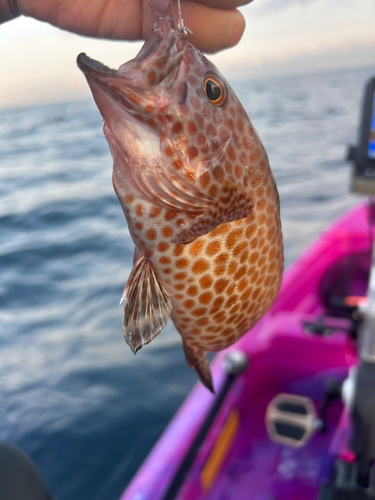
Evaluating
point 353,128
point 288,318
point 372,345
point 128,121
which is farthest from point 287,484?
point 353,128

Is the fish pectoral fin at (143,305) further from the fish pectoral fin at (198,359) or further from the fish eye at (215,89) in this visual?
the fish eye at (215,89)

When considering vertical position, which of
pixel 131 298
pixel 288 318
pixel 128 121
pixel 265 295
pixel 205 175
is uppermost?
pixel 128 121

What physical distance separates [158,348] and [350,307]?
352cm

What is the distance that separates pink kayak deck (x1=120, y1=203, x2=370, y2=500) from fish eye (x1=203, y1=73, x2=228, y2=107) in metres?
3.18

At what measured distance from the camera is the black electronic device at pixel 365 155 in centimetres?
375

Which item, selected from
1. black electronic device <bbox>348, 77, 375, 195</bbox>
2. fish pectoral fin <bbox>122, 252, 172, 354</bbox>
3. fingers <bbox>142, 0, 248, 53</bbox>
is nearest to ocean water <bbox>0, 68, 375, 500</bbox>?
fingers <bbox>142, 0, 248, 53</bbox>

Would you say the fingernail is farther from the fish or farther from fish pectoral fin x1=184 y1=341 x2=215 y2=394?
fish pectoral fin x1=184 y1=341 x2=215 y2=394

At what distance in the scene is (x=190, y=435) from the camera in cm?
390

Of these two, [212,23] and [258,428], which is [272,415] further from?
[212,23]

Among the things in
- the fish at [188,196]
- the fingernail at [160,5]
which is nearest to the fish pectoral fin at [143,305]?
the fish at [188,196]

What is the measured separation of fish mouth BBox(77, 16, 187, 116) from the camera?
2.66 feet

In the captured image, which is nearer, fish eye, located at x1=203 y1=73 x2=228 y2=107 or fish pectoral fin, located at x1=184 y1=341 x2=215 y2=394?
fish eye, located at x1=203 y1=73 x2=228 y2=107

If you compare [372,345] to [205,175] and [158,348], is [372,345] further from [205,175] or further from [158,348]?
[158,348]

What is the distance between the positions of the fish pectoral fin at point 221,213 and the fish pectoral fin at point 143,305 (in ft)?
0.37
